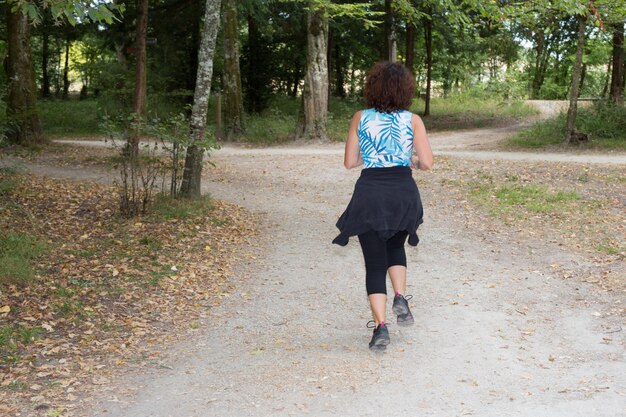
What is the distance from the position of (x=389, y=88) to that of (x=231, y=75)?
57.9 feet

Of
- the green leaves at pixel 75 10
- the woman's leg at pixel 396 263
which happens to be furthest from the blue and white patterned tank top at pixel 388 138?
the green leaves at pixel 75 10

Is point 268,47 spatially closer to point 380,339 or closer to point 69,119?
point 69,119

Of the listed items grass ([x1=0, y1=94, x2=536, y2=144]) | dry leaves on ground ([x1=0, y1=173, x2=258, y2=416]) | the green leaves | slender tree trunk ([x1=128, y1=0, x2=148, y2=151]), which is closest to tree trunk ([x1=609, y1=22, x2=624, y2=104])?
grass ([x1=0, y1=94, x2=536, y2=144])

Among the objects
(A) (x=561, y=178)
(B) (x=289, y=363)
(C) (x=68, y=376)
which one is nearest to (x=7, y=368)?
(C) (x=68, y=376)

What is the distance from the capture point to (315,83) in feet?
68.3

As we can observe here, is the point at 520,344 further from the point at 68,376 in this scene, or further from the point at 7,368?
the point at 7,368

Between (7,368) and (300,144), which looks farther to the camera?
(300,144)

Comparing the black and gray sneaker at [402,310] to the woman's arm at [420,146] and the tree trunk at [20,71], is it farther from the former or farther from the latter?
the tree trunk at [20,71]

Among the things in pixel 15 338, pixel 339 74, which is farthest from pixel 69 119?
pixel 15 338

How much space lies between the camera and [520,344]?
212 inches

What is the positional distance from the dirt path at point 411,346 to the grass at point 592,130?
10.9 metres

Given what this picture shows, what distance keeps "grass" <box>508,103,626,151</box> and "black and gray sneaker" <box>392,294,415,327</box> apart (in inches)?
587

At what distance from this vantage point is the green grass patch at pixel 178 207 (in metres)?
9.81

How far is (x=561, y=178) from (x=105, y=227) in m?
8.92
